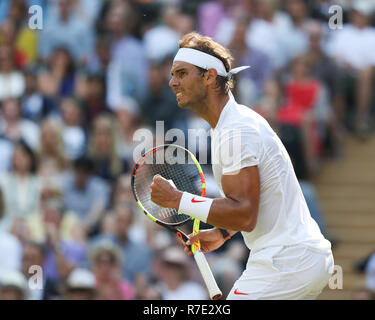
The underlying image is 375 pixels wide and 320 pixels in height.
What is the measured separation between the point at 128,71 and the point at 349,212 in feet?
10.1

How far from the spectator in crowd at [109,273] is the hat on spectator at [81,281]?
146mm

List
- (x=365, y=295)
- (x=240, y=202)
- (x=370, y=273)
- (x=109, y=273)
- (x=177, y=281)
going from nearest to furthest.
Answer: (x=240, y=202) → (x=365, y=295) → (x=177, y=281) → (x=370, y=273) → (x=109, y=273)

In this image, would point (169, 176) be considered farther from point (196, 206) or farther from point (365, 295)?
point (365, 295)

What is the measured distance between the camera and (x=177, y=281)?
724 centimetres

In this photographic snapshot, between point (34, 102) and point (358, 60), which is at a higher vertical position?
point (358, 60)

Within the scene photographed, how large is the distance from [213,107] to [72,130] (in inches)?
191

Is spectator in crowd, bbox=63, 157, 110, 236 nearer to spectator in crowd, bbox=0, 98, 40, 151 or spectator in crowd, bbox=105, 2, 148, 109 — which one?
spectator in crowd, bbox=0, 98, 40, 151

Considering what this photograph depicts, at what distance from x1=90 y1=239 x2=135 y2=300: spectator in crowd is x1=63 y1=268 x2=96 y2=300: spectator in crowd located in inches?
6.5

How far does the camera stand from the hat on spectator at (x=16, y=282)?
6.89 metres

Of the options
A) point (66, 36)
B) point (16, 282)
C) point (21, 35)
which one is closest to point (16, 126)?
point (66, 36)

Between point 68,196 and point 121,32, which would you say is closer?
point 68,196
